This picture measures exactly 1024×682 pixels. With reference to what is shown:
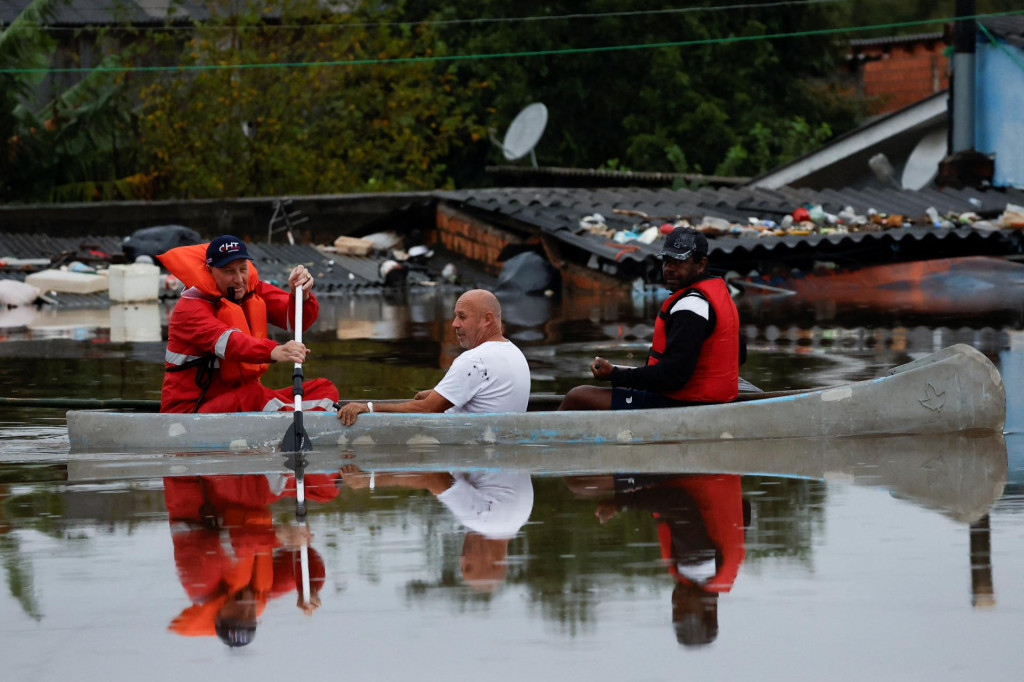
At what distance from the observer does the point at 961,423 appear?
9.09m

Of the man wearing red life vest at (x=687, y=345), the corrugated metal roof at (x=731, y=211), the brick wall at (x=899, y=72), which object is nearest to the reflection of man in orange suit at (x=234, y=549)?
the man wearing red life vest at (x=687, y=345)

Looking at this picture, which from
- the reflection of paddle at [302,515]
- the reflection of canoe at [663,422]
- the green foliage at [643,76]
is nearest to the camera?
the reflection of paddle at [302,515]

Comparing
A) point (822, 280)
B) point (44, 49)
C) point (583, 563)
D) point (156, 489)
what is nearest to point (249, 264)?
point (156, 489)

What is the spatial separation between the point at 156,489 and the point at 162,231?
1623 centimetres

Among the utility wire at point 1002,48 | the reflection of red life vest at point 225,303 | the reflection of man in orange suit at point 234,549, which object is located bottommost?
the reflection of man in orange suit at point 234,549

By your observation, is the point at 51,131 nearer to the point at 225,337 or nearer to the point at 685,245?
the point at 225,337

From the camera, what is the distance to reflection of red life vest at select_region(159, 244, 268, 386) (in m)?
8.62

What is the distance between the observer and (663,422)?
8750mm

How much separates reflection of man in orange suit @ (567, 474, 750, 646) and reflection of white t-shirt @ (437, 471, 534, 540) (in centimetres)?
31

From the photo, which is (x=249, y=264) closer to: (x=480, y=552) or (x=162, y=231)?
(x=480, y=552)

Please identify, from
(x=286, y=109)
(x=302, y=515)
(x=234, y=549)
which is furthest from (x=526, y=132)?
(x=234, y=549)

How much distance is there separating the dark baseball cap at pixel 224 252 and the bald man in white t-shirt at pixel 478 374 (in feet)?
3.42

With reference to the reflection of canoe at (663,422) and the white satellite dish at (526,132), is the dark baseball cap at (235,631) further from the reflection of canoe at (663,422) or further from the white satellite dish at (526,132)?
the white satellite dish at (526,132)

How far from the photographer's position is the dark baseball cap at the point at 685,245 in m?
8.23
